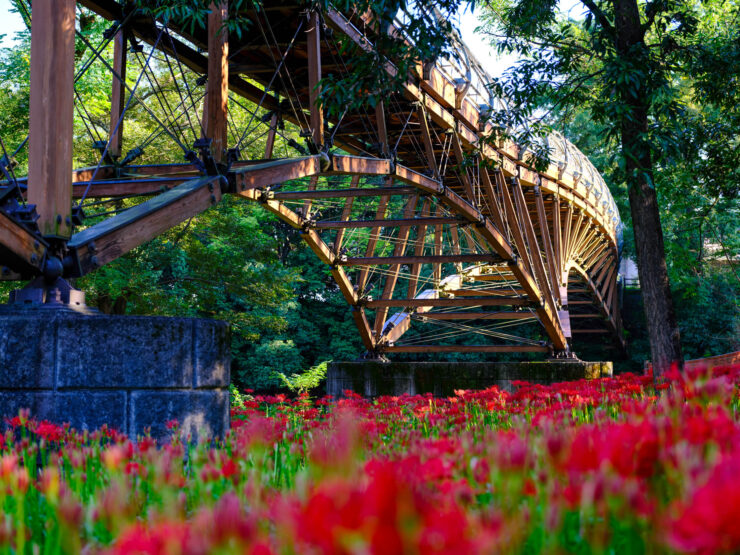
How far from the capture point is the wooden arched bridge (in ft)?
15.5

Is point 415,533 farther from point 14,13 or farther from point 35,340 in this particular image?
point 14,13

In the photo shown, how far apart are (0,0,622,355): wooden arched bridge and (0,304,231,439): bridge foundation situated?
0.59 meters

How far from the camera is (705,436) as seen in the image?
1273mm

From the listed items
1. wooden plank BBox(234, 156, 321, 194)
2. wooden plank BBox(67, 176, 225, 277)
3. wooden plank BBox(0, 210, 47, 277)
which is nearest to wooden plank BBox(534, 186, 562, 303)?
wooden plank BBox(234, 156, 321, 194)

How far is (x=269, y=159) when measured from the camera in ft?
31.4

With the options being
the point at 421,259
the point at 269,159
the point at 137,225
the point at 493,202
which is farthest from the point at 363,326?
the point at 137,225

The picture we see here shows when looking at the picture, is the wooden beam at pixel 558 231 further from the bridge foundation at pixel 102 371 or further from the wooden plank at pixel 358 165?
the bridge foundation at pixel 102 371

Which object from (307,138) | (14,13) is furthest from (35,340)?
(14,13)

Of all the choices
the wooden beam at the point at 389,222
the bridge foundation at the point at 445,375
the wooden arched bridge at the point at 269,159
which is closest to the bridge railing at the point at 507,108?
the wooden arched bridge at the point at 269,159

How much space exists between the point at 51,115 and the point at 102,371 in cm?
174

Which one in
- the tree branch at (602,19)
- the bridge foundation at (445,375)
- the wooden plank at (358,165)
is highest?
the tree branch at (602,19)

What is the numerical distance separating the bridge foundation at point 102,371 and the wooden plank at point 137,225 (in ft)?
2.56

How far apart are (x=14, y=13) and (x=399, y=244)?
32.9 ft

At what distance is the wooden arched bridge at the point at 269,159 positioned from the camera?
15.5ft
